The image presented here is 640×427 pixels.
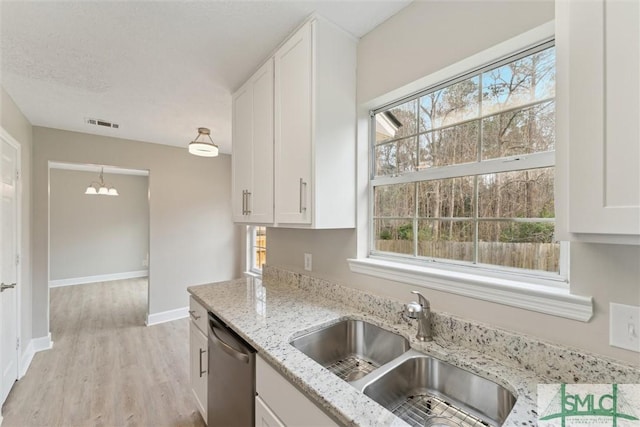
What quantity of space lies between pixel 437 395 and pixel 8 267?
316 centimetres

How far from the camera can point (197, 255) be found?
13.5 ft

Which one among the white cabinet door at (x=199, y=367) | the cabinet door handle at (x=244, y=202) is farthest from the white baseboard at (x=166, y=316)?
the cabinet door handle at (x=244, y=202)

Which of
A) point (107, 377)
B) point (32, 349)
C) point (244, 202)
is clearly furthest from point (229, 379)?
point (32, 349)

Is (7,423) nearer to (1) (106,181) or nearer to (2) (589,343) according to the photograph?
(2) (589,343)

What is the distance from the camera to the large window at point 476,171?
3.43 ft

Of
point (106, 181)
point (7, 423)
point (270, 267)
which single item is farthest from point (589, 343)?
point (106, 181)

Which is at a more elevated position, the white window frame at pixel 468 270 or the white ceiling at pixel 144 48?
the white ceiling at pixel 144 48

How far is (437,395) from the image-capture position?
1046 millimetres

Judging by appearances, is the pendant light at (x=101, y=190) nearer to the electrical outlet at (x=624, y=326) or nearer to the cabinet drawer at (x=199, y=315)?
the cabinet drawer at (x=199, y=315)

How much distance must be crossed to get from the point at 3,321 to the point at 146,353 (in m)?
1.18

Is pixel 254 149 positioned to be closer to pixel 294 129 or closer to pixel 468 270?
pixel 294 129

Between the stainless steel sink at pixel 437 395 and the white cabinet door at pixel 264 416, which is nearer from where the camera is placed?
the stainless steel sink at pixel 437 395

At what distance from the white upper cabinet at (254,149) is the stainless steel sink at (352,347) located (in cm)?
75

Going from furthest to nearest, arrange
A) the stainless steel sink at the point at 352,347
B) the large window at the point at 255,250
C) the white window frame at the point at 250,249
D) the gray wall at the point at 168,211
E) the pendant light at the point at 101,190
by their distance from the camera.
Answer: the pendant light at the point at 101,190 < the white window frame at the point at 250,249 < the large window at the point at 255,250 < the gray wall at the point at 168,211 < the stainless steel sink at the point at 352,347
